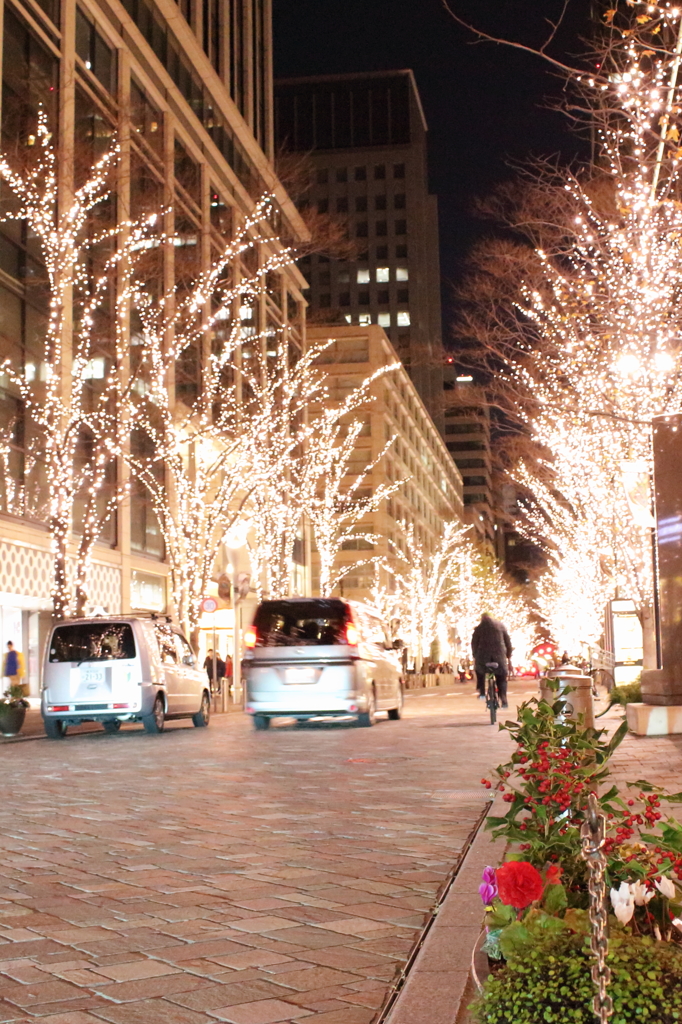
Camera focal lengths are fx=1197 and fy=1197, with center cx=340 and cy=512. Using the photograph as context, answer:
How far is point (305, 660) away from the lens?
58.7 ft

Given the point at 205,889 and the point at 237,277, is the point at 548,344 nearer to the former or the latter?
the point at 205,889

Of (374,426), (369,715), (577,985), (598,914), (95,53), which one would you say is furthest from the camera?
(374,426)

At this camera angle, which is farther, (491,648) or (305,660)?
(491,648)

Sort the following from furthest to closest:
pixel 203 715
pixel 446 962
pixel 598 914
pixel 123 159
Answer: pixel 123 159 → pixel 203 715 → pixel 446 962 → pixel 598 914

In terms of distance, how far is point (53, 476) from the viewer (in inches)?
893

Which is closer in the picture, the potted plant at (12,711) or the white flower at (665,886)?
the white flower at (665,886)

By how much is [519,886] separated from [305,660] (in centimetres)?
1493

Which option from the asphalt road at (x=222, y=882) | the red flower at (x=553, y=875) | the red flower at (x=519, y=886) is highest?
the red flower at (x=519, y=886)

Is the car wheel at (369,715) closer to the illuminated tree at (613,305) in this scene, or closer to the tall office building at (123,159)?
the illuminated tree at (613,305)

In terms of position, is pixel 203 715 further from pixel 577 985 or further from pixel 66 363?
pixel 577 985

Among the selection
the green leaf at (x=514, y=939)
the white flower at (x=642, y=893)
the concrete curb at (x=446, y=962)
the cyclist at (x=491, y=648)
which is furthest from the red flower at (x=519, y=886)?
the cyclist at (x=491, y=648)

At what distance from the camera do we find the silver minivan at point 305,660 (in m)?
17.9

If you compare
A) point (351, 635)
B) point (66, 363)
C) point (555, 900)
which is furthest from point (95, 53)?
point (555, 900)

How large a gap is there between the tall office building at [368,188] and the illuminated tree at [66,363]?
102796 millimetres
